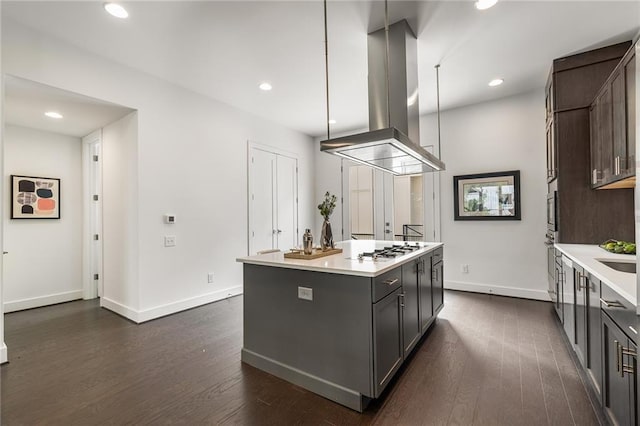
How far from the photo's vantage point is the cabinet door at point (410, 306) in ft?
7.76

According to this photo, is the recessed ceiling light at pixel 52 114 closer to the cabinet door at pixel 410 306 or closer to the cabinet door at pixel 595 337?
the cabinet door at pixel 410 306

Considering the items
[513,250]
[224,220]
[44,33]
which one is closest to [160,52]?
[44,33]

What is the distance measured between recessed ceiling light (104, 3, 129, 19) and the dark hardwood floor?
9.77ft

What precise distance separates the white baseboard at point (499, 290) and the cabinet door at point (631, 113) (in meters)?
2.58

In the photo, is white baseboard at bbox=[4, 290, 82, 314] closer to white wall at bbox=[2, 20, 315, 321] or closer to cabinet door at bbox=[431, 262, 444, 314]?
white wall at bbox=[2, 20, 315, 321]

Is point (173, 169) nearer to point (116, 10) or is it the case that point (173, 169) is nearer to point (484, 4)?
point (116, 10)

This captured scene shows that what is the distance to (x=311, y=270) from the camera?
6.93ft

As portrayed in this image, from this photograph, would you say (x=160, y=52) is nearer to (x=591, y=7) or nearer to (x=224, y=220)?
(x=224, y=220)

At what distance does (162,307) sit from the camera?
145 inches

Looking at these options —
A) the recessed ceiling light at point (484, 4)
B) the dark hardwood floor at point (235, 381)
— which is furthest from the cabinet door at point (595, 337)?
the recessed ceiling light at point (484, 4)

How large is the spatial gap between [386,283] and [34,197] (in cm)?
499

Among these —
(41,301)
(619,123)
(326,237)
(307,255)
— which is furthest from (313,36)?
(41,301)

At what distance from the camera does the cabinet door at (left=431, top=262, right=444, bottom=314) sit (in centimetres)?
321

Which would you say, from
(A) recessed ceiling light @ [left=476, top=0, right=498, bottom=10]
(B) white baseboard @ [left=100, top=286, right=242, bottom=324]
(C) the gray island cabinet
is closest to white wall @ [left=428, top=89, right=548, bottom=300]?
(A) recessed ceiling light @ [left=476, top=0, right=498, bottom=10]
